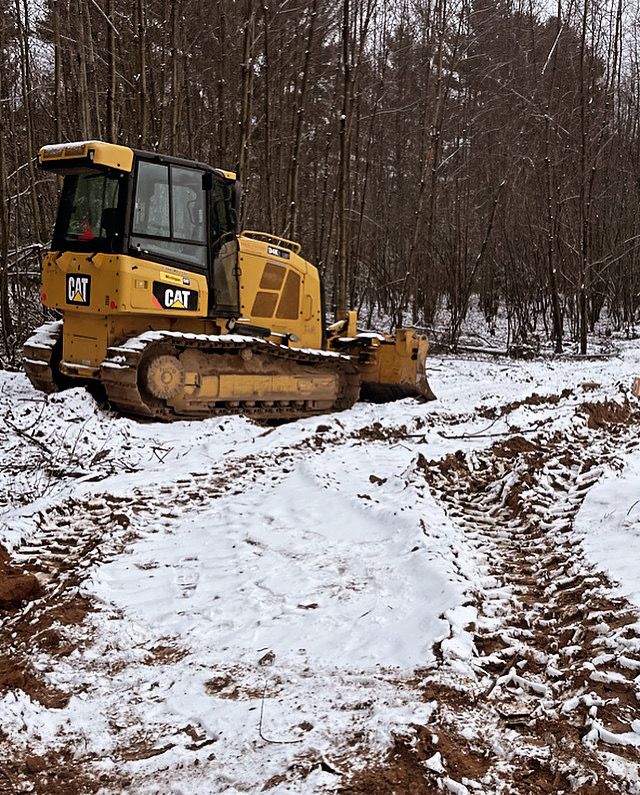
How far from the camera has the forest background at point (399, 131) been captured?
603 inches

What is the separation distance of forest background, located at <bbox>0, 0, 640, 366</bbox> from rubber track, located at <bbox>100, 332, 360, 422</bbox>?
3.76 meters

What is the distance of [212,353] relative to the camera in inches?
366

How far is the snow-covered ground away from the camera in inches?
117

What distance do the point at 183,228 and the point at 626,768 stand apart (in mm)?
7529

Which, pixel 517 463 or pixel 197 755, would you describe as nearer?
pixel 197 755

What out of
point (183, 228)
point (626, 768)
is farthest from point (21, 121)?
point (626, 768)

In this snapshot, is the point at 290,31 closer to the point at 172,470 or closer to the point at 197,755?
the point at 172,470

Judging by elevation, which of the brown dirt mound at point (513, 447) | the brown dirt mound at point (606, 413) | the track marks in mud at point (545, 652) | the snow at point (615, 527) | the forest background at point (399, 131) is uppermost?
the forest background at point (399, 131)

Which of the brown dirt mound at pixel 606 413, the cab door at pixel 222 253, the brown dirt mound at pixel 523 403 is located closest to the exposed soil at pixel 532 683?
the brown dirt mound at pixel 606 413

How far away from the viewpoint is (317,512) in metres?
5.79

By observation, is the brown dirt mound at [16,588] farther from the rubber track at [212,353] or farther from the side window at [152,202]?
the side window at [152,202]

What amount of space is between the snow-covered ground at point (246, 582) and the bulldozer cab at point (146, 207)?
1.81m

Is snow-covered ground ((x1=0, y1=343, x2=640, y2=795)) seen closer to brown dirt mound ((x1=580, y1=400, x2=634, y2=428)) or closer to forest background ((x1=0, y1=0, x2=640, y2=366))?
brown dirt mound ((x1=580, y1=400, x2=634, y2=428))

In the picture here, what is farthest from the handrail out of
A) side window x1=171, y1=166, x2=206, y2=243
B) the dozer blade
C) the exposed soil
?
the exposed soil
